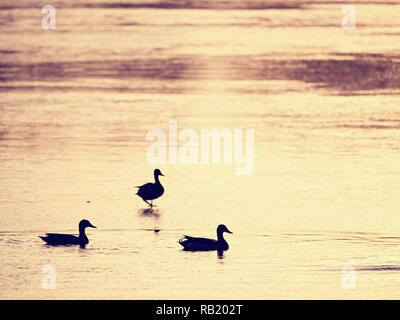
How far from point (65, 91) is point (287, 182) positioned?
810 centimetres

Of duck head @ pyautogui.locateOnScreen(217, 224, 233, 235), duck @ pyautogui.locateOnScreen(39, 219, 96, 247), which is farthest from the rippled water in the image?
duck head @ pyautogui.locateOnScreen(217, 224, 233, 235)

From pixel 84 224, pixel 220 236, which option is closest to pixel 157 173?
pixel 84 224

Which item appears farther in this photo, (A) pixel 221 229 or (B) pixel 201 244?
(A) pixel 221 229

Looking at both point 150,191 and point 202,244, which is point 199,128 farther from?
point 202,244

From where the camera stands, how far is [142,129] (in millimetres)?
25156

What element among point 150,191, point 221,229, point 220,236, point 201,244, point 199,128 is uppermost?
point 199,128

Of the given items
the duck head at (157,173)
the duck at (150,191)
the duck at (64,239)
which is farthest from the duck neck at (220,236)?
the duck head at (157,173)

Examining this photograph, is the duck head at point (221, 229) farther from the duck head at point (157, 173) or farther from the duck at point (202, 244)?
the duck head at point (157, 173)

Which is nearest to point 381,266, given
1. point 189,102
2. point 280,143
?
point 280,143

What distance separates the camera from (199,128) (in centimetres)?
2503

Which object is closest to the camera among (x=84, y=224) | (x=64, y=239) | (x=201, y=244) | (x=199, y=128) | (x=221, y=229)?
(x=201, y=244)

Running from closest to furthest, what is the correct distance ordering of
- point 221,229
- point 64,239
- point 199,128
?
1. point 64,239
2. point 221,229
3. point 199,128

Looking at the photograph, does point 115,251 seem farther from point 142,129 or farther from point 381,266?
point 142,129

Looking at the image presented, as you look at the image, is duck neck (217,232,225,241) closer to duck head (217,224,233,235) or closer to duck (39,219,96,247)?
duck head (217,224,233,235)
